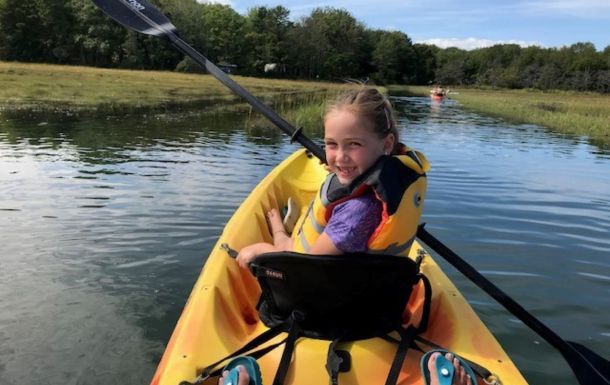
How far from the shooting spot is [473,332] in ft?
9.43

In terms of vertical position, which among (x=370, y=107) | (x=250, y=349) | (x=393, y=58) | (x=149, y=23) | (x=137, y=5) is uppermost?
(x=393, y=58)

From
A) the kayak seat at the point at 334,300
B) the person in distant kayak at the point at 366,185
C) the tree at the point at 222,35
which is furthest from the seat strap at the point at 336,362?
the tree at the point at 222,35

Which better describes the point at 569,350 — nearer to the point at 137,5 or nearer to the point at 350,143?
the point at 350,143

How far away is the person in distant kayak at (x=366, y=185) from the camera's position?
2361mm

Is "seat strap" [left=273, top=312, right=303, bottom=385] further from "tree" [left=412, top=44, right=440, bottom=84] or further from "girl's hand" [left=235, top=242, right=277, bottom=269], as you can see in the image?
"tree" [left=412, top=44, right=440, bottom=84]

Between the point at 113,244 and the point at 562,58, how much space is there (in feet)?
360

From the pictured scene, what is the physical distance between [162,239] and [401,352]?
4.07 m

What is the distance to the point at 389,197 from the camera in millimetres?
2316

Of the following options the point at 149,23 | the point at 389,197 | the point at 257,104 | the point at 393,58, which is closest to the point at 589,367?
the point at 389,197

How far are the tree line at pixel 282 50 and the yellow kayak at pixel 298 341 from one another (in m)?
53.3

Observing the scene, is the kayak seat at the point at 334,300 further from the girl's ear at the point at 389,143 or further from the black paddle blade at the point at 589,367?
the black paddle blade at the point at 589,367

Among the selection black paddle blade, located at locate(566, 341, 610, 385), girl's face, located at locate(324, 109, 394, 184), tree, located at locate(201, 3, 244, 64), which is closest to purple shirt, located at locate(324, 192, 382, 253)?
girl's face, located at locate(324, 109, 394, 184)

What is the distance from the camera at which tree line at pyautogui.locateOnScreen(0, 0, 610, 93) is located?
6203cm

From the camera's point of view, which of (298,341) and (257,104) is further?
(257,104)
